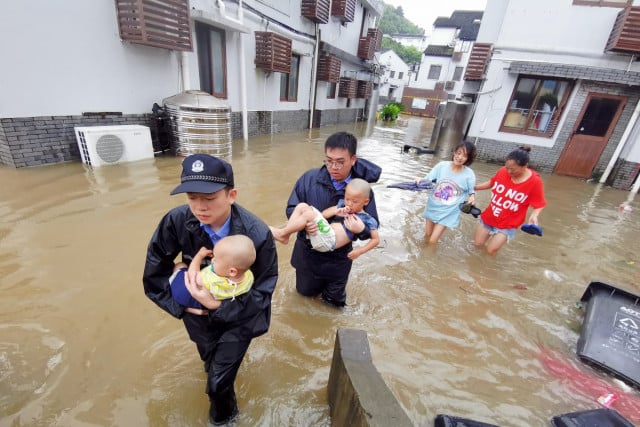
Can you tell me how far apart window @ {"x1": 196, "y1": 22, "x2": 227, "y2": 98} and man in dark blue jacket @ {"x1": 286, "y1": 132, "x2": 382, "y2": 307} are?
7.97 metres

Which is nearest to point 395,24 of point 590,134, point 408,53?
point 408,53

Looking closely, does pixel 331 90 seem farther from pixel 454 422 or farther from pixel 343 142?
pixel 454 422


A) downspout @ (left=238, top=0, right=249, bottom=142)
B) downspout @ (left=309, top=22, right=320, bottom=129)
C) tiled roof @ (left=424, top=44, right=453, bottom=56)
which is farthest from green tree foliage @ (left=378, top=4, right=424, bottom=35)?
downspout @ (left=238, top=0, right=249, bottom=142)

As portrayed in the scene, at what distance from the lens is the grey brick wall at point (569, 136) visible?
9781 mm

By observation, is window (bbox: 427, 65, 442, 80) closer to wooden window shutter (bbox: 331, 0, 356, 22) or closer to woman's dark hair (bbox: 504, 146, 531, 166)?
wooden window shutter (bbox: 331, 0, 356, 22)

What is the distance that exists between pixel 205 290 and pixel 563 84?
1348cm

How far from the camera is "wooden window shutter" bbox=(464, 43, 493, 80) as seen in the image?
10500 mm

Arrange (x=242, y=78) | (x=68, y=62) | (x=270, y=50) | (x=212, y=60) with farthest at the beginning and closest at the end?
(x=270, y=50)
(x=242, y=78)
(x=212, y=60)
(x=68, y=62)

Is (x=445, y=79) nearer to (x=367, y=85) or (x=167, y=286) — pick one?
(x=367, y=85)

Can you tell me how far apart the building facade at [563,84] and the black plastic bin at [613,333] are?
9707 millimetres

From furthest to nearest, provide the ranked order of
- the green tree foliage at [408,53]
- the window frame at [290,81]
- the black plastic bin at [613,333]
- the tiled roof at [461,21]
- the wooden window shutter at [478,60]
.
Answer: the green tree foliage at [408,53], the tiled roof at [461,21], the window frame at [290,81], the wooden window shutter at [478,60], the black plastic bin at [613,333]

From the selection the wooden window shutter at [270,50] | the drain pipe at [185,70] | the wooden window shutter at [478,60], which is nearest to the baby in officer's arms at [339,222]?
the drain pipe at [185,70]

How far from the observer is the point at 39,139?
224 inches

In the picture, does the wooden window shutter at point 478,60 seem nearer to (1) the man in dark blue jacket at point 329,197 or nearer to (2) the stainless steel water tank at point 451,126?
(2) the stainless steel water tank at point 451,126
